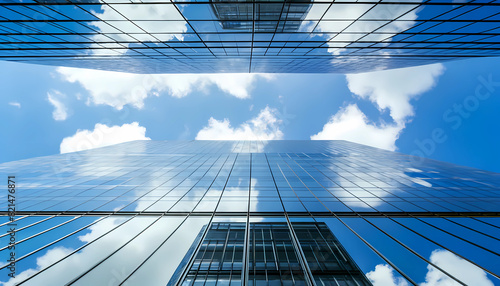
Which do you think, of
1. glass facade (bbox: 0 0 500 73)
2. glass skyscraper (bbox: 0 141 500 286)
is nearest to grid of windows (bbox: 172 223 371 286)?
glass skyscraper (bbox: 0 141 500 286)

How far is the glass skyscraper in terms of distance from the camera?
776 cm

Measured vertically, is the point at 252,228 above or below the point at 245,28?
below

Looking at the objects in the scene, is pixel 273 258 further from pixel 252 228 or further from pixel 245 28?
pixel 245 28

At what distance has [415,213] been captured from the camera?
13.1 metres

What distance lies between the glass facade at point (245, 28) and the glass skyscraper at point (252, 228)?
1082 cm

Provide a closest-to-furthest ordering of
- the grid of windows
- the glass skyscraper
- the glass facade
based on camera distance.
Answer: the glass skyscraper
the grid of windows
the glass facade

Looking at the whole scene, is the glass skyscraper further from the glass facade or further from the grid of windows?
the glass facade

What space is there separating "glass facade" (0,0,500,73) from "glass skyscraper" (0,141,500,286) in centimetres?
1082

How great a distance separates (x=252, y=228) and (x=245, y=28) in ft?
39.8

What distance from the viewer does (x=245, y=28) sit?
1334 cm

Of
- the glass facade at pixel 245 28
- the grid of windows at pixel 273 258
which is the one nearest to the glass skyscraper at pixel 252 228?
the grid of windows at pixel 273 258

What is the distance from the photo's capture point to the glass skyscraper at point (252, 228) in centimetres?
776

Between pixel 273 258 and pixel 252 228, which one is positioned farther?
pixel 252 228

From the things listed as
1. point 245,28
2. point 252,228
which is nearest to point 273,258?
point 252,228
